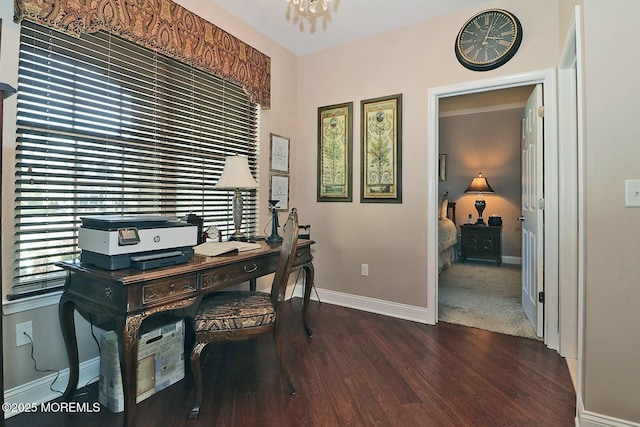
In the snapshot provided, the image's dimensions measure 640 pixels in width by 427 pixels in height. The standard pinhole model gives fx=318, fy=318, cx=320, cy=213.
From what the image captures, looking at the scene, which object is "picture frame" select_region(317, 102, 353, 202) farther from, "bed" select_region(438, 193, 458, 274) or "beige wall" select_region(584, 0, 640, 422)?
"beige wall" select_region(584, 0, 640, 422)

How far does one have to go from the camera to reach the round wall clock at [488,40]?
2.47 meters

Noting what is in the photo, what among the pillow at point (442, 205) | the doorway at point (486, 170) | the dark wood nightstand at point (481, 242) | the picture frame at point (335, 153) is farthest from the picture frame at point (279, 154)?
the dark wood nightstand at point (481, 242)

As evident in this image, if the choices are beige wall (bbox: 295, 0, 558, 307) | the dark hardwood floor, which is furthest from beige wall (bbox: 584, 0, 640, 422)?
beige wall (bbox: 295, 0, 558, 307)

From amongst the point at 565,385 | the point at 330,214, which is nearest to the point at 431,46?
the point at 330,214

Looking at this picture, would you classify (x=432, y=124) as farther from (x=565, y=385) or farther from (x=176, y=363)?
(x=176, y=363)

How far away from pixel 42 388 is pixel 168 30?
2.29 m

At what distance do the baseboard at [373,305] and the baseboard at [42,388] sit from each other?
2022mm

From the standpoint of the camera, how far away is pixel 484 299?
3.51 meters

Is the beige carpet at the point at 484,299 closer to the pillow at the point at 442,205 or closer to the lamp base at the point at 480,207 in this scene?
the lamp base at the point at 480,207

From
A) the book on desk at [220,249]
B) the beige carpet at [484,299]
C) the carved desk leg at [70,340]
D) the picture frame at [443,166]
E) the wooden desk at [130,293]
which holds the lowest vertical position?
the beige carpet at [484,299]

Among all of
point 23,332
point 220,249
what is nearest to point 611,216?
point 220,249

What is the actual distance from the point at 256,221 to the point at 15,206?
1738mm

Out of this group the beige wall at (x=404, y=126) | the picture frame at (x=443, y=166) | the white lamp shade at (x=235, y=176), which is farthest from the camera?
the picture frame at (x=443, y=166)

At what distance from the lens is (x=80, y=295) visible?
1.56m
